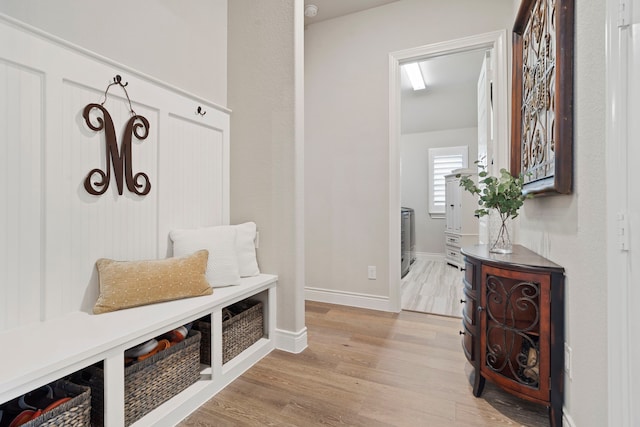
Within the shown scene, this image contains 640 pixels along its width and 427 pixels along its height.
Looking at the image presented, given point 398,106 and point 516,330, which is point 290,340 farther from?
point 398,106

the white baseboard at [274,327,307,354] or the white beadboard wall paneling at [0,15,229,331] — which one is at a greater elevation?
the white beadboard wall paneling at [0,15,229,331]

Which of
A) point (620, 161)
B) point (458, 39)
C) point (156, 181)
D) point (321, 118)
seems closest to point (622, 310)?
point (620, 161)

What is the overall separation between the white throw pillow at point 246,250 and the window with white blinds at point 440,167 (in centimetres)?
463

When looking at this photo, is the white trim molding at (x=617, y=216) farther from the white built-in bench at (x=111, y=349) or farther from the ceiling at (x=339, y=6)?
the ceiling at (x=339, y=6)

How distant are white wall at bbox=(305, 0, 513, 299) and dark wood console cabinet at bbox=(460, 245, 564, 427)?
1378 mm

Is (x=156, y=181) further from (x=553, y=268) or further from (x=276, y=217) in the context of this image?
(x=553, y=268)

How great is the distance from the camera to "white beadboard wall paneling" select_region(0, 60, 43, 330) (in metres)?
1.21

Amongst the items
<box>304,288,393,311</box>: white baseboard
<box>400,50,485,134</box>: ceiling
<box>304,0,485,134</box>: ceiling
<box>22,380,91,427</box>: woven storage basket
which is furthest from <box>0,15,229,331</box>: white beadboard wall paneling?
<box>400,50,485,134</box>: ceiling

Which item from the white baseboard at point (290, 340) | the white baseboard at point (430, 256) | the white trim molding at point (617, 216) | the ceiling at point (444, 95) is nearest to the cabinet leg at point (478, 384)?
the white trim molding at point (617, 216)

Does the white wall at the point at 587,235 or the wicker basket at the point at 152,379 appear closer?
the white wall at the point at 587,235

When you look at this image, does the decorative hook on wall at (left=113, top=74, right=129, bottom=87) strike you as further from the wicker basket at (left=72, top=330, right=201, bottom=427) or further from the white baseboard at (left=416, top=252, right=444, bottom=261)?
the white baseboard at (left=416, top=252, right=444, bottom=261)

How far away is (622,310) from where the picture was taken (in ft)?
2.95

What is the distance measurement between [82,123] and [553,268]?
2.26 metres

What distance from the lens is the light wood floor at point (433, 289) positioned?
3.03 m
